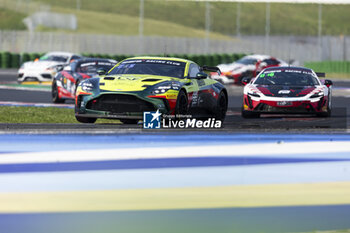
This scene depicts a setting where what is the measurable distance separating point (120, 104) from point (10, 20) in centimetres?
10117

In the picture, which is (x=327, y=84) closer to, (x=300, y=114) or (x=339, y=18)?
(x=300, y=114)

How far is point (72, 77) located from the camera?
761 inches

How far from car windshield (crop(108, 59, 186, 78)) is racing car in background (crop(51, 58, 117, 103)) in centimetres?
523

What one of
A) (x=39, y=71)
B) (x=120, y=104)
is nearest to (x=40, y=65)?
(x=39, y=71)

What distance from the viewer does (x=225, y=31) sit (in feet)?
509

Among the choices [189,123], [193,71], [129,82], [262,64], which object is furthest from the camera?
[262,64]

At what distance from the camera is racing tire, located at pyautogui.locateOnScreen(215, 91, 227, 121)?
584 inches

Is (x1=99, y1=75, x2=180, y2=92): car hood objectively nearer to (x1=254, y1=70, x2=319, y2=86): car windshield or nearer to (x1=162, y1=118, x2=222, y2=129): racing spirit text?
(x1=162, y1=118, x2=222, y2=129): racing spirit text

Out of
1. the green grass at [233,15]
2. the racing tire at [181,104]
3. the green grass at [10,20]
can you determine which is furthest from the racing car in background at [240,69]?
the green grass at [233,15]

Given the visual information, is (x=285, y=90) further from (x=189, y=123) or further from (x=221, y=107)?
(x=189, y=123)

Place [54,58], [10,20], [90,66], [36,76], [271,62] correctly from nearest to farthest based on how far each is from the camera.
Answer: [90,66] → [36,76] → [54,58] → [271,62] → [10,20]

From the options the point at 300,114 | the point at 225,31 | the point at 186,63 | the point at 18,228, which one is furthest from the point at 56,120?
the point at 225,31

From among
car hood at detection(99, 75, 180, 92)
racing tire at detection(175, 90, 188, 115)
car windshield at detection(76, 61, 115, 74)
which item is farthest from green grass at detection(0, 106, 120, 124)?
racing tire at detection(175, 90, 188, 115)

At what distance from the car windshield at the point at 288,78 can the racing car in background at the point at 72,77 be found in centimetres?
450
